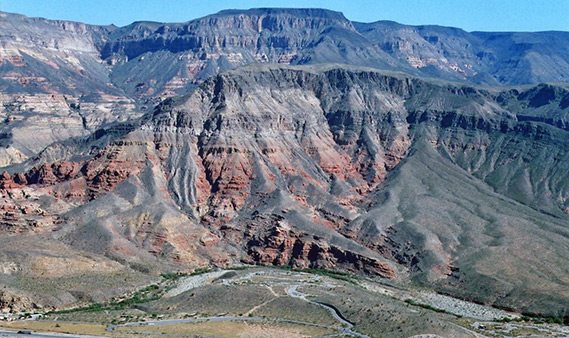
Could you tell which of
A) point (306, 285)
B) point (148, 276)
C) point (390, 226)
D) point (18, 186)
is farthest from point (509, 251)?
point (18, 186)

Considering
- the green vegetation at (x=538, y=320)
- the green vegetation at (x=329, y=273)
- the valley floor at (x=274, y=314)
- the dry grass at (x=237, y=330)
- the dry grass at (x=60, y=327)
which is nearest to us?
the dry grass at (x=60, y=327)

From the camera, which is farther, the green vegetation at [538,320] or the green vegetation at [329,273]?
the green vegetation at [329,273]

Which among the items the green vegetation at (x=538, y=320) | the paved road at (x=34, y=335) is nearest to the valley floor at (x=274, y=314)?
the paved road at (x=34, y=335)

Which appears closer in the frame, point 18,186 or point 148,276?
point 148,276

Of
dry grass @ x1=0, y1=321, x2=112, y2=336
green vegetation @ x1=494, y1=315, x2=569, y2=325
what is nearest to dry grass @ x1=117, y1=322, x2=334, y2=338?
dry grass @ x1=0, y1=321, x2=112, y2=336

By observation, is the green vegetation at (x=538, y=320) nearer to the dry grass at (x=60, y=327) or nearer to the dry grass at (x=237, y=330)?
the dry grass at (x=237, y=330)

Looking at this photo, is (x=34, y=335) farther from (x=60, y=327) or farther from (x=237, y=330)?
(x=237, y=330)

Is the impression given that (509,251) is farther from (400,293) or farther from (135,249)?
(135,249)

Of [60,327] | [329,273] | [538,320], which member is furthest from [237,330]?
[329,273]

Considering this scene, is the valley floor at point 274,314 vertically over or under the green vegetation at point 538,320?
over

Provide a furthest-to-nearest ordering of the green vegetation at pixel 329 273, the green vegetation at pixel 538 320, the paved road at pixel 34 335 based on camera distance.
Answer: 1. the green vegetation at pixel 329 273
2. the green vegetation at pixel 538 320
3. the paved road at pixel 34 335
